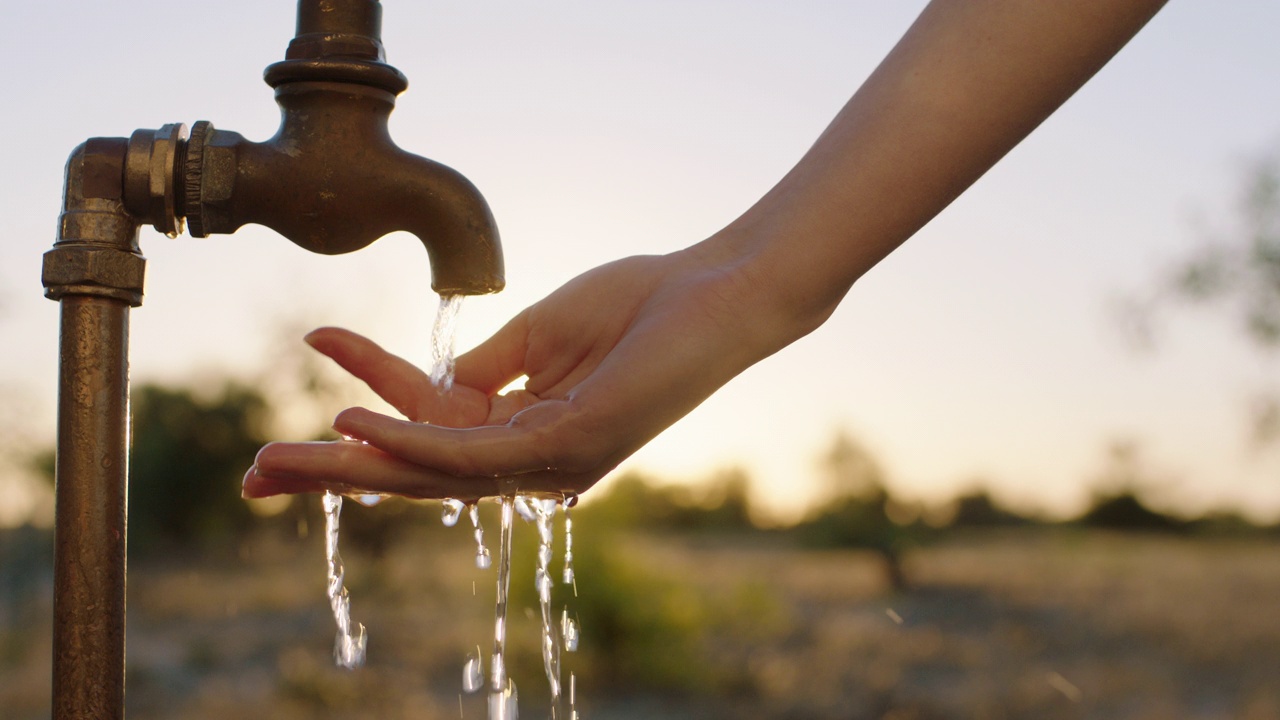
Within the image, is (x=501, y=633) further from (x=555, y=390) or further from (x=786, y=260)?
(x=786, y=260)

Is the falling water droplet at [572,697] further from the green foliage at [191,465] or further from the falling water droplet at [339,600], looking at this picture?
the green foliage at [191,465]

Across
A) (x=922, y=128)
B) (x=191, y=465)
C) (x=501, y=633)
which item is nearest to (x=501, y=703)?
(x=501, y=633)

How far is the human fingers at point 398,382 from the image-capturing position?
1299 millimetres

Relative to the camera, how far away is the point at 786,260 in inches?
47.1

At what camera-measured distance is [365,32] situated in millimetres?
1129

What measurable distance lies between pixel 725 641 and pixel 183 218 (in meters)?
9.59

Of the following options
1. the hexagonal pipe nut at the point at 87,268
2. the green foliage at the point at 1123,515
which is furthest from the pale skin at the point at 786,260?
the green foliage at the point at 1123,515

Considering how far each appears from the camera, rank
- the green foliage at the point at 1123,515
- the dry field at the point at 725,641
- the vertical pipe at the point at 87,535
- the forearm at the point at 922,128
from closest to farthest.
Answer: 1. the vertical pipe at the point at 87,535
2. the forearm at the point at 922,128
3. the dry field at the point at 725,641
4. the green foliage at the point at 1123,515

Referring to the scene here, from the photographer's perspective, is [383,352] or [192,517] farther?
[192,517]

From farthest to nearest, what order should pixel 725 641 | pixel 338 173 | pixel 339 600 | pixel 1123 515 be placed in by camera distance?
1. pixel 1123 515
2. pixel 725 641
3. pixel 339 600
4. pixel 338 173

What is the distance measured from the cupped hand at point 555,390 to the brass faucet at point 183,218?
0.55 ft

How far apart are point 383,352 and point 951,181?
0.76 meters

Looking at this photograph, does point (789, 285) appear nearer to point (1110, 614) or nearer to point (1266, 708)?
point (1266, 708)

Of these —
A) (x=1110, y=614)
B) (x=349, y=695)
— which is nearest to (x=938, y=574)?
(x=1110, y=614)
